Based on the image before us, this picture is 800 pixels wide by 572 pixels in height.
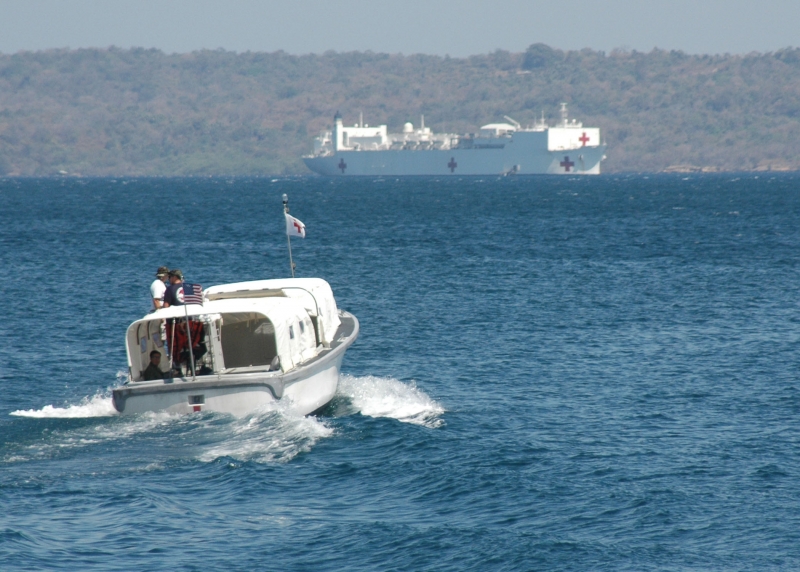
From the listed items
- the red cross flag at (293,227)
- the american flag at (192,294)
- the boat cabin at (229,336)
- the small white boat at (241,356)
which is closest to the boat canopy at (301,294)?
the small white boat at (241,356)

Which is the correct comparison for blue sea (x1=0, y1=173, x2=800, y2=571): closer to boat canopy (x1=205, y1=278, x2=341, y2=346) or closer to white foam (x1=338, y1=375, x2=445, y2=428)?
white foam (x1=338, y1=375, x2=445, y2=428)

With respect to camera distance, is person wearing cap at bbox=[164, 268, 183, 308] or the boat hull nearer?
the boat hull

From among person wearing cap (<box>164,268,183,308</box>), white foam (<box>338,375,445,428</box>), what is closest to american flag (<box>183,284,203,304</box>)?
person wearing cap (<box>164,268,183,308</box>)

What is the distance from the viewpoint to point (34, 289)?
127ft

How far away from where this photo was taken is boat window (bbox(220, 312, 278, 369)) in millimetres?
19328

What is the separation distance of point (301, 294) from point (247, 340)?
2.44m

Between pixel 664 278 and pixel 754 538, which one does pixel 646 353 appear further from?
pixel 664 278

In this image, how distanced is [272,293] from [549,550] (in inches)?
374

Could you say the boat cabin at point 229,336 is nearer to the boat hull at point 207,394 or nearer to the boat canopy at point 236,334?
the boat canopy at point 236,334

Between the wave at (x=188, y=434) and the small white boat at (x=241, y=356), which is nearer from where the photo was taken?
the wave at (x=188, y=434)

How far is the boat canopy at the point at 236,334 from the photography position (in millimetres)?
18672

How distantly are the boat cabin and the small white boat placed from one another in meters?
0.02

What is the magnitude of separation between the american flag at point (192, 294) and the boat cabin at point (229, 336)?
0.16 metres

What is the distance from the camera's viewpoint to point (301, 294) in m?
21.6
